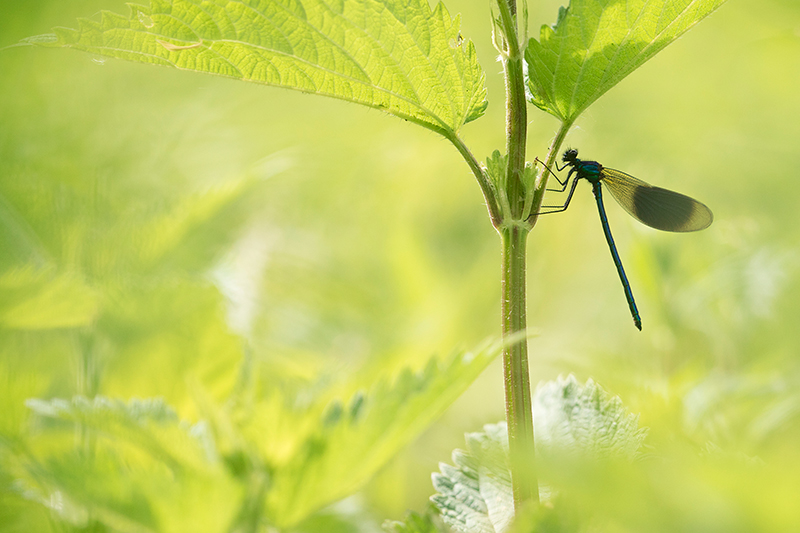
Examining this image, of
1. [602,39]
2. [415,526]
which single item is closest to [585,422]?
[415,526]

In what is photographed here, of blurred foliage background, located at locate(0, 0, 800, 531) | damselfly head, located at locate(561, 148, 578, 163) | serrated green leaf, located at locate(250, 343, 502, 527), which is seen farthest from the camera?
damselfly head, located at locate(561, 148, 578, 163)

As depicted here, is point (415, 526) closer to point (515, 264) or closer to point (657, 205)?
point (515, 264)

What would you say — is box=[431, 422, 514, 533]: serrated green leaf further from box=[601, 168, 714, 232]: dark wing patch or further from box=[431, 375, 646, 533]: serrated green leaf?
box=[601, 168, 714, 232]: dark wing patch

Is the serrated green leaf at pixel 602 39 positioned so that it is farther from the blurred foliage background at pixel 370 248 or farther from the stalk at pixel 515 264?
Result: the blurred foliage background at pixel 370 248

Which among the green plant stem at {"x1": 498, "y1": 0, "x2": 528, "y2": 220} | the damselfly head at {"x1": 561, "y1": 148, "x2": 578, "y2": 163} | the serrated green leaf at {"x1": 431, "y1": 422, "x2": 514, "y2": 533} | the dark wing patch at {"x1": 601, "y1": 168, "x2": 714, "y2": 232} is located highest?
the damselfly head at {"x1": 561, "y1": 148, "x2": 578, "y2": 163}

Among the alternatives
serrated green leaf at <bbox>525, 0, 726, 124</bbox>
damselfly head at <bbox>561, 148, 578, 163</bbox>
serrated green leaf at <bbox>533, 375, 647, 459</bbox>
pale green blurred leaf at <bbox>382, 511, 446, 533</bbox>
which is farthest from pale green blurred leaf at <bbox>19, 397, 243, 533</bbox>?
damselfly head at <bbox>561, 148, 578, 163</bbox>

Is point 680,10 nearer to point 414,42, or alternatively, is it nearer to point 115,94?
point 414,42

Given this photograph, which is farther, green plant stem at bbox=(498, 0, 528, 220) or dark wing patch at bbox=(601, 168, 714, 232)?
dark wing patch at bbox=(601, 168, 714, 232)

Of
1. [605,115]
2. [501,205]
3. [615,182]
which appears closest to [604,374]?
[615,182]
